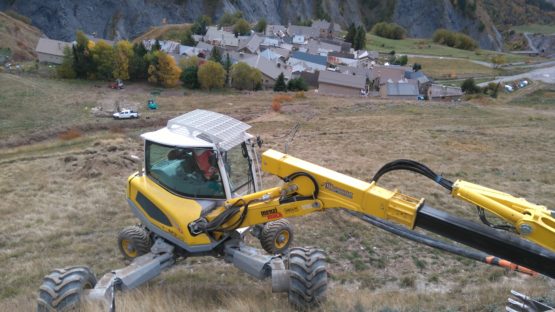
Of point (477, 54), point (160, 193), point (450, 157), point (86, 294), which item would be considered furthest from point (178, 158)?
point (477, 54)

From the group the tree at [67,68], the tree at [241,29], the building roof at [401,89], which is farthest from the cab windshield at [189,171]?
the tree at [241,29]

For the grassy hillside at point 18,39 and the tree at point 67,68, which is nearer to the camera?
the tree at point 67,68

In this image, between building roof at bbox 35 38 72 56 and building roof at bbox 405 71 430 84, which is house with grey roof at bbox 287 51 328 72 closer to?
building roof at bbox 405 71 430 84

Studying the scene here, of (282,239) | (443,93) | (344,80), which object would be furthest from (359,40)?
(282,239)

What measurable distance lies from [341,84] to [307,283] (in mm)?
49066

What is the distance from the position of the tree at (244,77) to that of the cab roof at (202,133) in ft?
143

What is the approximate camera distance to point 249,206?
6.45 meters

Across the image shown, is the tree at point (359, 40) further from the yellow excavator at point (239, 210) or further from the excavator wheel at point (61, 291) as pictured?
the excavator wheel at point (61, 291)

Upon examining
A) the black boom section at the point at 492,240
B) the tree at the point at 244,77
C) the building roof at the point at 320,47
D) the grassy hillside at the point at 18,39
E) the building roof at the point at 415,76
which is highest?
the black boom section at the point at 492,240

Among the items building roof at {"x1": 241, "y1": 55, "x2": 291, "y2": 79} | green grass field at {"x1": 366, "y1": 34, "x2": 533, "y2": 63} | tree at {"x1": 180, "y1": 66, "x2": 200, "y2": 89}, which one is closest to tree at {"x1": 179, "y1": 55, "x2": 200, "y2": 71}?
tree at {"x1": 180, "y1": 66, "x2": 200, "y2": 89}

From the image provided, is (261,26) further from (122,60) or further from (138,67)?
(122,60)

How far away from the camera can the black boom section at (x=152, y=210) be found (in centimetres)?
698

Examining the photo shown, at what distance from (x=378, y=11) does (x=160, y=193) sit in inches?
5660

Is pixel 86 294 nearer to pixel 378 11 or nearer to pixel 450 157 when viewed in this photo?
pixel 450 157
